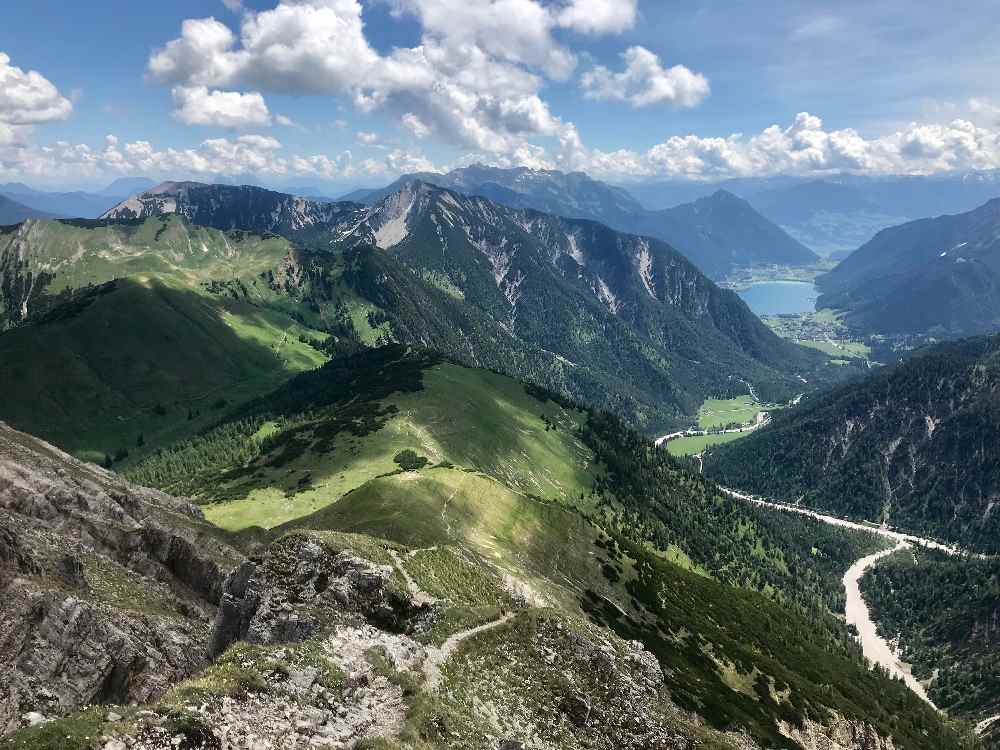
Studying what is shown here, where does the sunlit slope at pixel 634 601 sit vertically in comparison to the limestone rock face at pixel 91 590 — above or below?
below

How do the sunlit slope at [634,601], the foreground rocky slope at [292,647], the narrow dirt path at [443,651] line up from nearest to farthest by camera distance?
the foreground rocky slope at [292,647]
the narrow dirt path at [443,651]
the sunlit slope at [634,601]

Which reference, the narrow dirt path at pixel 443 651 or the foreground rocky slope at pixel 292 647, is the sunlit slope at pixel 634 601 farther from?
the narrow dirt path at pixel 443 651

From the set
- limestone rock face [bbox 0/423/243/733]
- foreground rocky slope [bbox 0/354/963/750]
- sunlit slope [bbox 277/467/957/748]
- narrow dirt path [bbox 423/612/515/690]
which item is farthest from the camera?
sunlit slope [bbox 277/467/957/748]

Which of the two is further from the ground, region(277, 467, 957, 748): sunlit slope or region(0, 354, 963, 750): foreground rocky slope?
region(0, 354, 963, 750): foreground rocky slope

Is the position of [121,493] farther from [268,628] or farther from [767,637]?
[767,637]

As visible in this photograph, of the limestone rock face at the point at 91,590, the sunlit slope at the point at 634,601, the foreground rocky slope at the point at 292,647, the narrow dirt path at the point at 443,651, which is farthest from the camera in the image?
the sunlit slope at the point at 634,601

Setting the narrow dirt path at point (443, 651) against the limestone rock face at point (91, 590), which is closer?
the narrow dirt path at point (443, 651)

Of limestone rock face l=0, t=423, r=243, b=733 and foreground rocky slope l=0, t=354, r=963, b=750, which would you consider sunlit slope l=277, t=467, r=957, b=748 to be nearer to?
foreground rocky slope l=0, t=354, r=963, b=750

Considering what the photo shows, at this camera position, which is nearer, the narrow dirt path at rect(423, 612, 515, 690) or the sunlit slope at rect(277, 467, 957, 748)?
the narrow dirt path at rect(423, 612, 515, 690)

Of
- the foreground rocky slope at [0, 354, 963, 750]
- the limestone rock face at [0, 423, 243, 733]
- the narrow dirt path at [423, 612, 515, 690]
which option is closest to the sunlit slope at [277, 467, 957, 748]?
the foreground rocky slope at [0, 354, 963, 750]

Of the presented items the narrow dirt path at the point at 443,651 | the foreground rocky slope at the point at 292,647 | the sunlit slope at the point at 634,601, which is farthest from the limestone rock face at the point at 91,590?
the sunlit slope at the point at 634,601

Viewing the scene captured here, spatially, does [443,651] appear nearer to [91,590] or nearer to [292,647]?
[292,647]
